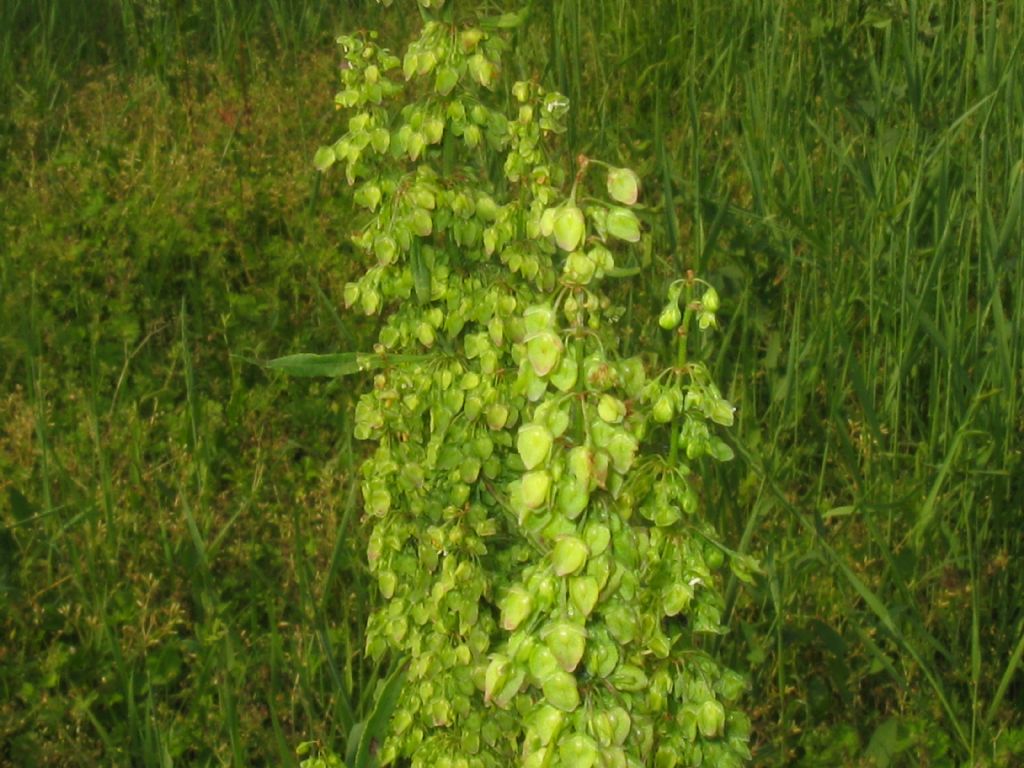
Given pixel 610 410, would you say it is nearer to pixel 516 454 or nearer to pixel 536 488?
pixel 536 488

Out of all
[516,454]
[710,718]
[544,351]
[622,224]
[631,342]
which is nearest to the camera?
[544,351]

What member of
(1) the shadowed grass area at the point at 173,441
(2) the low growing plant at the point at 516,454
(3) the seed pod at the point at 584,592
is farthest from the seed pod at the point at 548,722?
(1) the shadowed grass area at the point at 173,441

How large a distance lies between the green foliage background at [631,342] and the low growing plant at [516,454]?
501mm

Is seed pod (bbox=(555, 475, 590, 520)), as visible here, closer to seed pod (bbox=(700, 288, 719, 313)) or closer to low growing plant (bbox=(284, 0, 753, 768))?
low growing plant (bbox=(284, 0, 753, 768))

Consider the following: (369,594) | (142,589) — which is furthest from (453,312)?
(142,589)

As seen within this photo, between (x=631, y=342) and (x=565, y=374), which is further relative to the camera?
(x=631, y=342)

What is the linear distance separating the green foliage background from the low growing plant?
0.50 m

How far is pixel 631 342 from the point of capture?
3268 millimetres

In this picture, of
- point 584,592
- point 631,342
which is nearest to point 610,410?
point 584,592

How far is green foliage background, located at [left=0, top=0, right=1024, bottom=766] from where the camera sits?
2.64 meters

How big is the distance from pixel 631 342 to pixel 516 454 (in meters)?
1.42

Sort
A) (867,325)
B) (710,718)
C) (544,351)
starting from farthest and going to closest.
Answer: (867,325) < (710,718) < (544,351)

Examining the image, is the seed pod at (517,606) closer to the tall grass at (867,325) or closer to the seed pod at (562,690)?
the seed pod at (562,690)

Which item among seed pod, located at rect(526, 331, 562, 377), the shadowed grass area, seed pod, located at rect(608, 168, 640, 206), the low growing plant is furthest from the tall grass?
seed pod, located at rect(526, 331, 562, 377)
